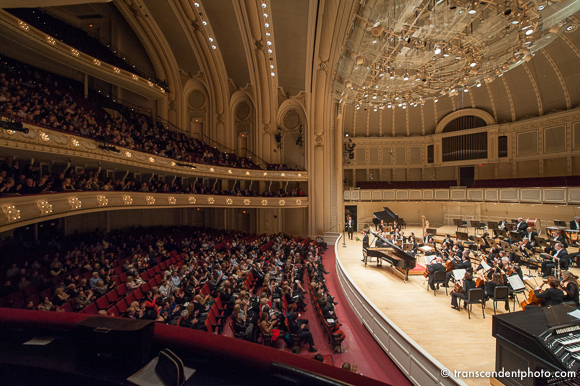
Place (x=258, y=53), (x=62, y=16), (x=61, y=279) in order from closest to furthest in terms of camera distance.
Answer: (x=61, y=279)
(x=62, y=16)
(x=258, y=53)

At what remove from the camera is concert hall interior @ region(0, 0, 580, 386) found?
12.6ft

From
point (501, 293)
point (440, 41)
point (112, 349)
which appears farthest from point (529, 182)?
point (112, 349)

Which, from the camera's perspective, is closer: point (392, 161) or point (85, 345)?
point (85, 345)

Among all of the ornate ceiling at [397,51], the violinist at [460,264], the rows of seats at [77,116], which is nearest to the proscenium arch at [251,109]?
the ornate ceiling at [397,51]

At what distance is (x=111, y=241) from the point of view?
40.3 feet

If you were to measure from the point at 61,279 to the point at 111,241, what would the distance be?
4.54 metres

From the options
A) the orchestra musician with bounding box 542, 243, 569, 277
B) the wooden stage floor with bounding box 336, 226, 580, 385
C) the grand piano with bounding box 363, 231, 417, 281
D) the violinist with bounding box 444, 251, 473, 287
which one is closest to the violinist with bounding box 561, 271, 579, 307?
the wooden stage floor with bounding box 336, 226, 580, 385

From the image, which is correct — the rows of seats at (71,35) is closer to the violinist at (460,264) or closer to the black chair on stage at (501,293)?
the violinist at (460,264)

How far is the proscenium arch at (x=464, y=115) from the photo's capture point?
20.1 metres

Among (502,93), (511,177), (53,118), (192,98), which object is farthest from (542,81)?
(53,118)

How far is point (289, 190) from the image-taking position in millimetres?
21625

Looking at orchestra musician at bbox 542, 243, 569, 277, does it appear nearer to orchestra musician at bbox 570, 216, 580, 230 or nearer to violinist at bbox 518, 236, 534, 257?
violinist at bbox 518, 236, 534, 257

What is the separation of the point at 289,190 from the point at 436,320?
15749 mm

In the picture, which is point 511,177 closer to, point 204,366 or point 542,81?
point 542,81
